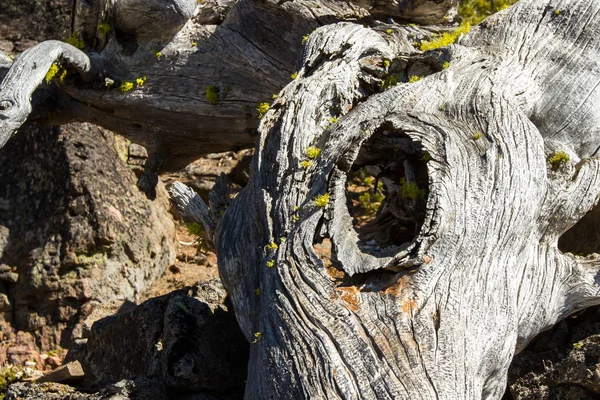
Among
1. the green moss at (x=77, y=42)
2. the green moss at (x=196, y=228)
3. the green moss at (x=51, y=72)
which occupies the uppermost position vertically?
the green moss at (x=77, y=42)

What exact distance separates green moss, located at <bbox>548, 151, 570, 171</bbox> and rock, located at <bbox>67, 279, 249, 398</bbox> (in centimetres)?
240

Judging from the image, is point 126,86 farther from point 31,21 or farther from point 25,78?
point 31,21

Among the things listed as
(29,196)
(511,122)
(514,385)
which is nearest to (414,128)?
(511,122)

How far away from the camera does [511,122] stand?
6246 millimetres

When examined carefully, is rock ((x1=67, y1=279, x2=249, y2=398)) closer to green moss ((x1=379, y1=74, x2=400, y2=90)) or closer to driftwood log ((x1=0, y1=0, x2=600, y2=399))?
driftwood log ((x1=0, y1=0, x2=600, y2=399))

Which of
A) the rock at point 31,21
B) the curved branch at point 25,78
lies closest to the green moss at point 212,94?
the curved branch at point 25,78

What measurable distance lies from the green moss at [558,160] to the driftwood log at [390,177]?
2 cm

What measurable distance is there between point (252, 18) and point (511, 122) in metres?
2.79

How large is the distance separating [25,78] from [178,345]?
7.89 ft

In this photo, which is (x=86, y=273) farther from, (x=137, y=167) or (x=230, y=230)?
(x=230, y=230)

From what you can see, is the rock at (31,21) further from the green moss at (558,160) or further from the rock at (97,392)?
the green moss at (558,160)

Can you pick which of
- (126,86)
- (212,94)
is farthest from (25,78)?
(212,94)

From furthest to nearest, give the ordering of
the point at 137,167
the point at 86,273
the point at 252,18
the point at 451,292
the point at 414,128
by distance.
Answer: the point at 137,167 → the point at 86,273 → the point at 252,18 → the point at 414,128 → the point at 451,292

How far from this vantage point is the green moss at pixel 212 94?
8266mm
